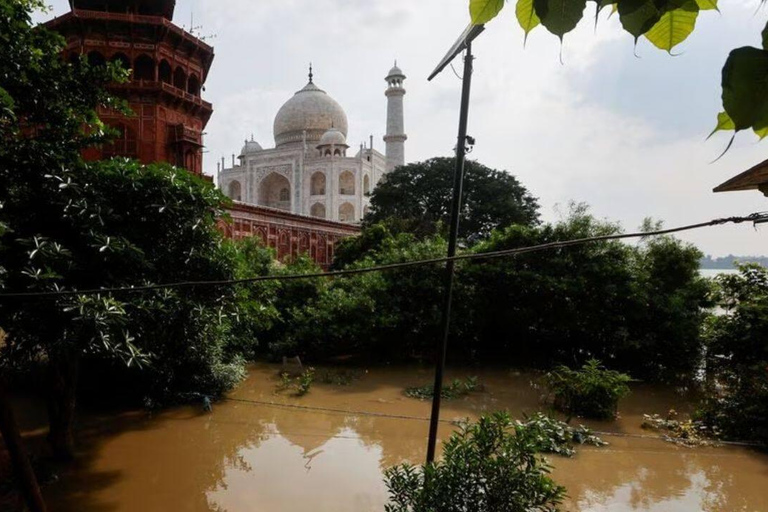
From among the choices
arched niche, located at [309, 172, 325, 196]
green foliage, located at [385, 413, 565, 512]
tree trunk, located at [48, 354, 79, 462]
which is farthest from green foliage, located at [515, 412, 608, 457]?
arched niche, located at [309, 172, 325, 196]

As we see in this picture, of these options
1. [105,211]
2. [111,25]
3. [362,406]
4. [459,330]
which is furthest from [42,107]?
[111,25]

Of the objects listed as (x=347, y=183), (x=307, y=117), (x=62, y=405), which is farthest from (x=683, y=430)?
(x=307, y=117)

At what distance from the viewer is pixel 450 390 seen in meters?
11.0

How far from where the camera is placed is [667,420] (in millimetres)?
9359

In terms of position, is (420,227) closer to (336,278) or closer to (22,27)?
(336,278)

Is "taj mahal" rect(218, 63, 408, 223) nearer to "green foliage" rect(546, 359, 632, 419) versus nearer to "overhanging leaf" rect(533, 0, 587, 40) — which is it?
"green foliage" rect(546, 359, 632, 419)

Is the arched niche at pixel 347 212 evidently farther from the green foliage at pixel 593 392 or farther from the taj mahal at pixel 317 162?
the green foliage at pixel 593 392

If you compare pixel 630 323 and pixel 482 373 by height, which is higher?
pixel 630 323

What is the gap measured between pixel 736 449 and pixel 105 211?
1009cm

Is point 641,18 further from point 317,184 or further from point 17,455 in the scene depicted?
point 317,184

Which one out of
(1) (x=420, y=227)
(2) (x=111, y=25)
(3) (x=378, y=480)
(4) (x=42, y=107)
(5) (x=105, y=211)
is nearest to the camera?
(4) (x=42, y=107)

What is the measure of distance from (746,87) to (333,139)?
39.6 metres

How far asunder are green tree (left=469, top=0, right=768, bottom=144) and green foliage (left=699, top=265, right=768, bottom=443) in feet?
31.2

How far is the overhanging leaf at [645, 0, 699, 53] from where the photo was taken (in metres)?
0.91
